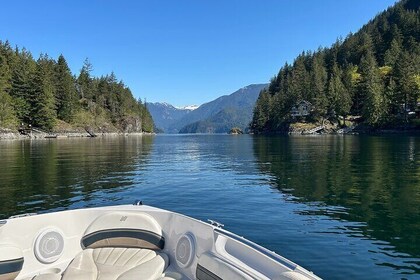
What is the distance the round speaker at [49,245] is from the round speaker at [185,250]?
261 centimetres

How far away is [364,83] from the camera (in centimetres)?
14100

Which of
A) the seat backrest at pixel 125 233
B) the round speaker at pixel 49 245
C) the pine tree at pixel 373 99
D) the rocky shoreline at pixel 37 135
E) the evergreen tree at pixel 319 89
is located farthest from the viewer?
the evergreen tree at pixel 319 89

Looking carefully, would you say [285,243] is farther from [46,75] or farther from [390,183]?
[46,75]

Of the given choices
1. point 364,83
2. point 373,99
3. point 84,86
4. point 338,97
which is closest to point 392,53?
point 364,83

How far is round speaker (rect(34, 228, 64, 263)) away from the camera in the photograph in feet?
23.5

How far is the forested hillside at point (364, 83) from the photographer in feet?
385

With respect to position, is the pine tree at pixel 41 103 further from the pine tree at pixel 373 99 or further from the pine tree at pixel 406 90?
the pine tree at pixel 406 90

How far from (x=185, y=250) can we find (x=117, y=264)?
149 cm

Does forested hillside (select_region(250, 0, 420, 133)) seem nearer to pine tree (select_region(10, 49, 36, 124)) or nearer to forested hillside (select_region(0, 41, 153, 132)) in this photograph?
forested hillside (select_region(0, 41, 153, 132))

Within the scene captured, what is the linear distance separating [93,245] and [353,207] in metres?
13.0

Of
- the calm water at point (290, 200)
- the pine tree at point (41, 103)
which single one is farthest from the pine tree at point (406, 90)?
the pine tree at point (41, 103)

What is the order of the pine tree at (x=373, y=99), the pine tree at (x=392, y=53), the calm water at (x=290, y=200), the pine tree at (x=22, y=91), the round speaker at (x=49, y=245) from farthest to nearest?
1. the pine tree at (x=392, y=53)
2. the pine tree at (x=373, y=99)
3. the pine tree at (x=22, y=91)
4. the calm water at (x=290, y=200)
5. the round speaker at (x=49, y=245)

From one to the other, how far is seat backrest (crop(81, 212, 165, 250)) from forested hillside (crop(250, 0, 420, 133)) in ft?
385

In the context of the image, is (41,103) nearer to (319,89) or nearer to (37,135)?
(37,135)
